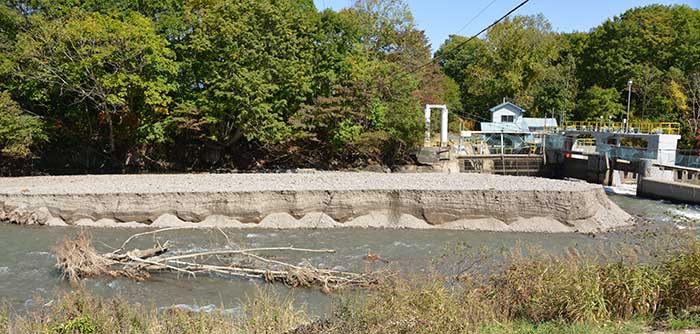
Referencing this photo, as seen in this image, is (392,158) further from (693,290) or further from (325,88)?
(693,290)

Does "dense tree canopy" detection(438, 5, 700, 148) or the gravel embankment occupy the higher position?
"dense tree canopy" detection(438, 5, 700, 148)

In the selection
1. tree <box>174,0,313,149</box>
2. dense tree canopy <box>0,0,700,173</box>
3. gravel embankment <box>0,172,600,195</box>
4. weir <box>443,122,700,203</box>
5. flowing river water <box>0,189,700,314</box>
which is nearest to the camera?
flowing river water <box>0,189,700,314</box>

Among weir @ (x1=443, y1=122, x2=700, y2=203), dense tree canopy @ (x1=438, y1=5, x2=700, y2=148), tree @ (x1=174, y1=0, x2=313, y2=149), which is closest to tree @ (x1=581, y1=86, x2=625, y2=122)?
dense tree canopy @ (x1=438, y1=5, x2=700, y2=148)

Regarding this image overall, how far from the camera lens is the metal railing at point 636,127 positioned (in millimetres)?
35537

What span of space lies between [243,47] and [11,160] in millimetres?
15337

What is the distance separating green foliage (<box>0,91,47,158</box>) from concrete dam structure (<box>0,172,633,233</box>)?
280 inches

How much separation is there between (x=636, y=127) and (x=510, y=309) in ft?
138

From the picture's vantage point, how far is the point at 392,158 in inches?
1393

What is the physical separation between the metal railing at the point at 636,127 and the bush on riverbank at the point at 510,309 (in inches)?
1100

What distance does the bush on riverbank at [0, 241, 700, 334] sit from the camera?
694 cm

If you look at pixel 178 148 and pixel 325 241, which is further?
pixel 178 148

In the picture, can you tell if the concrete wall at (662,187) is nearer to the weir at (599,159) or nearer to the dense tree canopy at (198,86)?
the weir at (599,159)

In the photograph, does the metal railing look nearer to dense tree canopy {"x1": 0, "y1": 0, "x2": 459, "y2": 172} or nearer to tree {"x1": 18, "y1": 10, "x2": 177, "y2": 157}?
dense tree canopy {"x1": 0, "y1": 0, "x2": 459, "y2": 172}

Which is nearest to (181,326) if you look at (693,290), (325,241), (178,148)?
(693,290)
